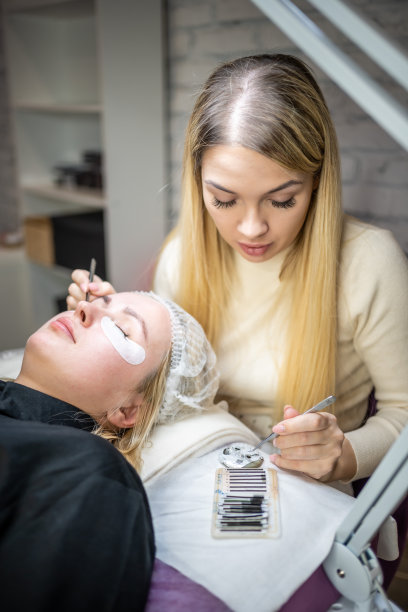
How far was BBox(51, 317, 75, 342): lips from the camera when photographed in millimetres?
915

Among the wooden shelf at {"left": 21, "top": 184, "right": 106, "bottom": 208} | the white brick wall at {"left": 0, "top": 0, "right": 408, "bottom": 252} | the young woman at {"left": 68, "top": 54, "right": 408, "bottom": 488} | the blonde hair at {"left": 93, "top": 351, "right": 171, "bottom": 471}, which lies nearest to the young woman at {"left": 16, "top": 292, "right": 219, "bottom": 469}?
the blonde hair at {"left": 93, "top": 351, "right": 171, "bottom": 471}

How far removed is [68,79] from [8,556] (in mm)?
2317

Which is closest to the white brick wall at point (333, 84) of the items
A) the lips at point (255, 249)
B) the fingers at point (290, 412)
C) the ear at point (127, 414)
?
the lips at point (255, 249)

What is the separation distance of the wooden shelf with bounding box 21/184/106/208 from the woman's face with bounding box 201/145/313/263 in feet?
3.84

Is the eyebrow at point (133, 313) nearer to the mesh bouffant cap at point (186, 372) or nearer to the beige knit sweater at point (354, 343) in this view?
the mesh bouffant cap at point (186, 372)

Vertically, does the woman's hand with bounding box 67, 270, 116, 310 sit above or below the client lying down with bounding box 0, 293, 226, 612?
above

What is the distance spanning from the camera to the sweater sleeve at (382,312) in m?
0.97

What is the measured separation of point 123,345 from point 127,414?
0.38 feet

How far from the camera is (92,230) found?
208cm

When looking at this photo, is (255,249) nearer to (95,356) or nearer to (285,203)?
(285,203)

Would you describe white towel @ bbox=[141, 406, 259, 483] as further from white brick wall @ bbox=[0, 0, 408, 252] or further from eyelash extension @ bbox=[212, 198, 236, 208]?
white brick wall @ bbox=[0, 0, 408, 252]

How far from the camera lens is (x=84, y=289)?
1012 millimetres

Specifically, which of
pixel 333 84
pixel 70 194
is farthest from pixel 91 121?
pixel 333 84

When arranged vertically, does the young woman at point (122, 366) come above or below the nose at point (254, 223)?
below
